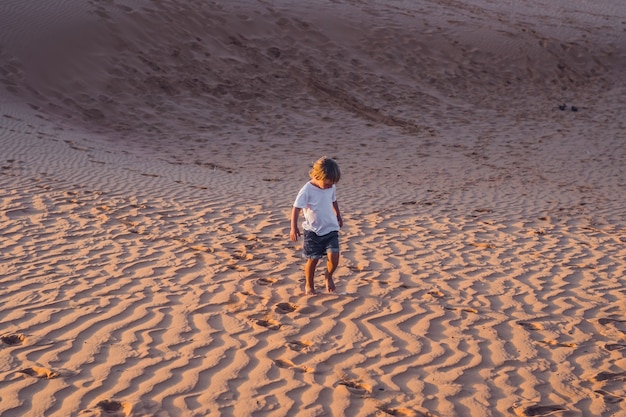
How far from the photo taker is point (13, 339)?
470cm

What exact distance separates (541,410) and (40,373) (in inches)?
107

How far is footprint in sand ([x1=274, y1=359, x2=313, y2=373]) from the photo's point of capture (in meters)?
4.46

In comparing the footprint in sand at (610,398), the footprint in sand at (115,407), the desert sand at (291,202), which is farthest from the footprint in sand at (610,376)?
the footprint in sand at (115,407)

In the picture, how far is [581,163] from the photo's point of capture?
1552 cm

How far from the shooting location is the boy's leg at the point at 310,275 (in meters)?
5.94

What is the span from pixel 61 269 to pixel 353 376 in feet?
10.2

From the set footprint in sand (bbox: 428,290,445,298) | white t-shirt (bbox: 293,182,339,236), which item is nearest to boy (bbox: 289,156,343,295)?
white t-shirt (bbox: 293,182,339,236)

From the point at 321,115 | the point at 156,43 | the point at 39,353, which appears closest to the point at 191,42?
the point at 156,43

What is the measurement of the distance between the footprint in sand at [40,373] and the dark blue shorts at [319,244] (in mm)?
2246

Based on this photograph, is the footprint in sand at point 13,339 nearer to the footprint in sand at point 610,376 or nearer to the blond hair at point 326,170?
the blond hair at point 326,170

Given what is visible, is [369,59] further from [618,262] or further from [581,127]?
[618,262]

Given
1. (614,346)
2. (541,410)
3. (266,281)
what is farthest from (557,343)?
(266,281)

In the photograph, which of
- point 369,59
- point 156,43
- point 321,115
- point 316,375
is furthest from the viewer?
point 369,59

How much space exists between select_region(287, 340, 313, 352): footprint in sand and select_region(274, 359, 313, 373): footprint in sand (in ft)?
0.67
